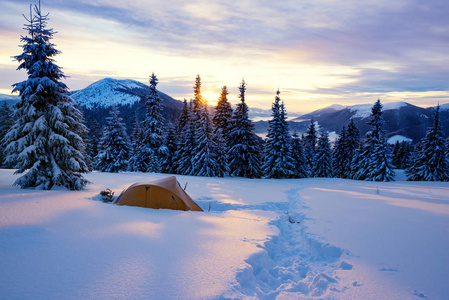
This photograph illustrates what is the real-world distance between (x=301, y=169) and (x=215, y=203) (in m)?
26.7

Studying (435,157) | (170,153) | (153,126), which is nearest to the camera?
(435,157)

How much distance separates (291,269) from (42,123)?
40.6ft

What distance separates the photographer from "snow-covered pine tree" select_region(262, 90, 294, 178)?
29.5 meters

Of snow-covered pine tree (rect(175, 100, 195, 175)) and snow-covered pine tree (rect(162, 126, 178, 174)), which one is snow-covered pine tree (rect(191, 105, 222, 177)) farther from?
snow-covered pine tree (rect(162, 126, 178, 174))

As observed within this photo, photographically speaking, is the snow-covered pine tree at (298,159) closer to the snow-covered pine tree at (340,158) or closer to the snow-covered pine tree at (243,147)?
the snow-covered pine tree at (243,147)

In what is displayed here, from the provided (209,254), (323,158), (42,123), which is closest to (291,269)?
(209,254)

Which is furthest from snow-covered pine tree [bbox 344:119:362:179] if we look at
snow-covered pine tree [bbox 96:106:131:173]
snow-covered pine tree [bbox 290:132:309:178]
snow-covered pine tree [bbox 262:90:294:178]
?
snow-covered pine tree [bbox 96:106:131:173]

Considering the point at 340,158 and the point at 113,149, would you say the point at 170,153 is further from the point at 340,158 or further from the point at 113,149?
the point at 340,158

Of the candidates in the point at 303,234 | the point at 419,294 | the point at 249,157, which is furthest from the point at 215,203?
the point at 249,157

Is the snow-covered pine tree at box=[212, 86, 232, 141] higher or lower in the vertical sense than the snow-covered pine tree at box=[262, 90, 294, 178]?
higher

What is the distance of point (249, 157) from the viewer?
29.1 metres

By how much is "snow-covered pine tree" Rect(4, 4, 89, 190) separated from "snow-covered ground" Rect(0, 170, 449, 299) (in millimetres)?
2430

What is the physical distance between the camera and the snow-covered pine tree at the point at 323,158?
4006 cm

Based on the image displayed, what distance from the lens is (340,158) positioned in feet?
138
